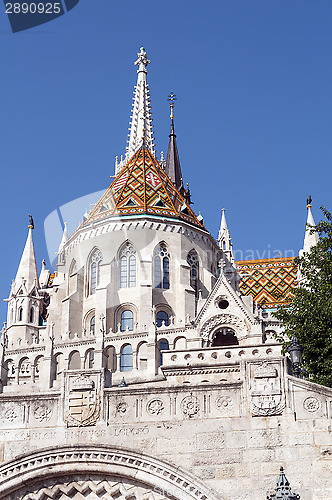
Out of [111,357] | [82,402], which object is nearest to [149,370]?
[111,357]

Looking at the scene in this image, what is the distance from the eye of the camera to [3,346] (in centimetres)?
4678

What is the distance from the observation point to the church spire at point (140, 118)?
63.2 m

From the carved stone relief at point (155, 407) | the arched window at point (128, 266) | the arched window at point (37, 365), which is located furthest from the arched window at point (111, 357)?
the carved stone relief at point (155, 407)

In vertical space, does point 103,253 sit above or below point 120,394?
above

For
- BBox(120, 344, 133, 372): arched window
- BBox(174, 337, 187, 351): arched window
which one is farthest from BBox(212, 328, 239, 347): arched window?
BBox(120, 344, 133, 372): arched window

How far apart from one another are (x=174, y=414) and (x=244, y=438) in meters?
1.35

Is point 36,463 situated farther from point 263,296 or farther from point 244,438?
point 263,296

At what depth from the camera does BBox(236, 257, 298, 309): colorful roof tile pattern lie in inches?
2117

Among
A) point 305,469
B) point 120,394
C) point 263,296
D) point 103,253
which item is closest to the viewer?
point 305,469

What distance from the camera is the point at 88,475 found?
1434 cm

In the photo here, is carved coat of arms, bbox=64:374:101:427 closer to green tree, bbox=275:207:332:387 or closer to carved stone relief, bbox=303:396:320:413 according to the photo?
carved stone relief, bbox=303:396:320:413

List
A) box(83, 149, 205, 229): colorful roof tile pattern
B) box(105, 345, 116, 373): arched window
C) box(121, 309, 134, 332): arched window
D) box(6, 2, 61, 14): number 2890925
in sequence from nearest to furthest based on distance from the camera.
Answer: box(6, 2, 61, 14): number 2890925
box(105, 345, 116, 373): arched window
box(121, 309, 134, 332): arched window
box(83, 149, 205, 229): colorful roof tile pattern

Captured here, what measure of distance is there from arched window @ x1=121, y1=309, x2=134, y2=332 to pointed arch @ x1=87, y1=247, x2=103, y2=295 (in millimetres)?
2932

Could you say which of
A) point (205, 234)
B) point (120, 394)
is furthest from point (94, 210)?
point (120, 394)
